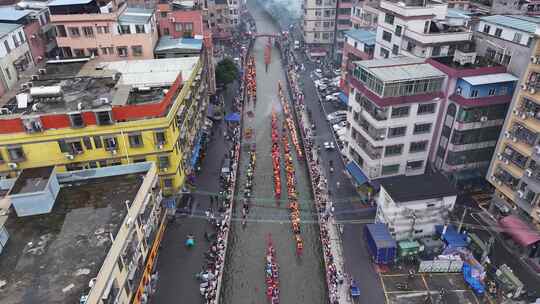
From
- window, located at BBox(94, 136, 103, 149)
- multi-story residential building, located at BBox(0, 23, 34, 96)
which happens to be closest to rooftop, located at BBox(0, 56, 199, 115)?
multi-story residential building, located at BBox(0, 23, 34, 96)

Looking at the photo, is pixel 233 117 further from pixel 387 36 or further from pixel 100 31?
pixel 387 36

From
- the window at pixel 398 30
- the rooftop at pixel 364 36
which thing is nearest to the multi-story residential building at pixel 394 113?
the window at pixel 398 30

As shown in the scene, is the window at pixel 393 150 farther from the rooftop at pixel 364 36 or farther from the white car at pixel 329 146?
the rooftop at pixel 364 36

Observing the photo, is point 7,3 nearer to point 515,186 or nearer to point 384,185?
point 384,185

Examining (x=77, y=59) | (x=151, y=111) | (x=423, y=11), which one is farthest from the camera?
(x=77, y=59)

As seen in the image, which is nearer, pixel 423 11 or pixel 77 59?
pixel 423 11

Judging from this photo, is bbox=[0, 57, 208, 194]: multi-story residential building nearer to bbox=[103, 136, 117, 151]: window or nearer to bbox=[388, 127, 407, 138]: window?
bbox=[103, 136, 117, 151]: window

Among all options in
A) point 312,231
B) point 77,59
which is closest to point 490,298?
point 312,231
